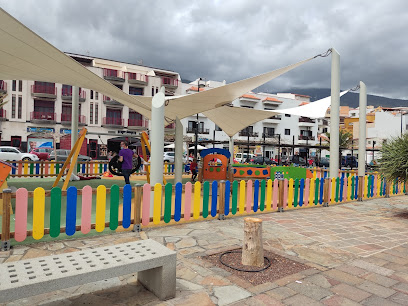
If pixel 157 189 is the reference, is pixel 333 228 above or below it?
below

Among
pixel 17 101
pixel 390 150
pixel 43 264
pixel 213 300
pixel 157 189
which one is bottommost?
pixel 213 300

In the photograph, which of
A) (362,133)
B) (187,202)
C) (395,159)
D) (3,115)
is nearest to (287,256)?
(187,202)

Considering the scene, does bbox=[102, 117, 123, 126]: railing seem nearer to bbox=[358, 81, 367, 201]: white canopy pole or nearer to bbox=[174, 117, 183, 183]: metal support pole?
bbox=[174, 117, 183, 183]: metal support pole

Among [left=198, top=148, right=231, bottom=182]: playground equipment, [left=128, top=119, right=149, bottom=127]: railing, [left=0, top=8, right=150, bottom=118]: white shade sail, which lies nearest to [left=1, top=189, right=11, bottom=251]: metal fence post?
[left=0, top=8, right=150, bottom=118]: white shade sail

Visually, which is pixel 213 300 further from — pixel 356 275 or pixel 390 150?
pixel 390 150

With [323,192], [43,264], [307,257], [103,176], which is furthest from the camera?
[103,176]

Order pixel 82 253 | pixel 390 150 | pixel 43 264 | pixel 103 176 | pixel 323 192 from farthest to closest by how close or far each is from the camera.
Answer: pixel 103 176 → pixel 323 192 → pixel 390 150 → pixel 82 253 → pixel 43 264

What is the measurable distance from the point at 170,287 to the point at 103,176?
1216cm

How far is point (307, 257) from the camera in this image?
4363 mm

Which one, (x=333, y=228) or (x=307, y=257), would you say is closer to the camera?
(x=307, y=257)

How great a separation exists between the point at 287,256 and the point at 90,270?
2756mm

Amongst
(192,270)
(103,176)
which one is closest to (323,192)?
(192,270)

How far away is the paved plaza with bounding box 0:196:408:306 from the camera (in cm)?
306

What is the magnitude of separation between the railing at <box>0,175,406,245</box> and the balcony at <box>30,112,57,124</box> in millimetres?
29933
